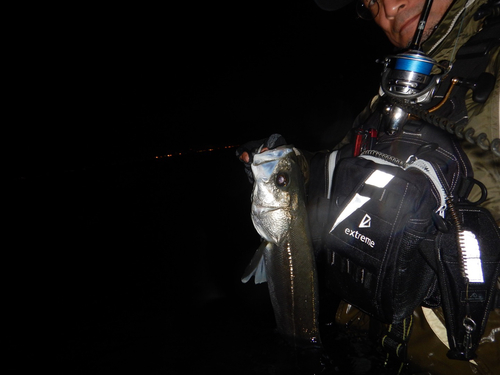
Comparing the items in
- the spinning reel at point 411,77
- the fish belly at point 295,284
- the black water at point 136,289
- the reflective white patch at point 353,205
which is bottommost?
the black water at point 136,289

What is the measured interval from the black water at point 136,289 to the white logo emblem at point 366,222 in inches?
63.2

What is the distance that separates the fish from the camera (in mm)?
2537

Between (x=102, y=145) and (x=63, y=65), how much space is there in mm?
6661

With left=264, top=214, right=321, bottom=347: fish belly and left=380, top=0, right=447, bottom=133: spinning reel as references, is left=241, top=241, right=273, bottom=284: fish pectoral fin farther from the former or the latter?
left=380, top=0, right=447, bottom=133: spinning reel

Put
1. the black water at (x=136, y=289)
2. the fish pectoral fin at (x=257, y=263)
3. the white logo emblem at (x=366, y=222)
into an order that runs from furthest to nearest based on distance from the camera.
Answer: the black water at (x=136, y=289) → the fish pectoral fin at (x=257, y=263) → the white logo emblem at (x=366, y=222)

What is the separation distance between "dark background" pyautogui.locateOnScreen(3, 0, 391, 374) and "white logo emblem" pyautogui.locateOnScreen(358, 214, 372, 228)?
1816mm

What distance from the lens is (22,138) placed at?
1501 cm

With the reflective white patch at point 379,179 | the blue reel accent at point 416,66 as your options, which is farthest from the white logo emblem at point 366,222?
the blue reel accent at point 416,66

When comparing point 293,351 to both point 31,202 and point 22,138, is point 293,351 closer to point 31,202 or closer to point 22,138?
point 31,202

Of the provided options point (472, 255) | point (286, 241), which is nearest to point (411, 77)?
point (472, 255)

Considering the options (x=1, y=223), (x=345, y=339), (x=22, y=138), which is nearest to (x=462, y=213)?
(x=345, y=339)

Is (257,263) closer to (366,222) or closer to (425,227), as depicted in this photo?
(366,222)

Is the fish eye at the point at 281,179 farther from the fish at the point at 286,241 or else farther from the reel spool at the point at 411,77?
the reel spool at the point at 411,77

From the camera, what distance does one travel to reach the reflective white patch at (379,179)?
5.28 feet
